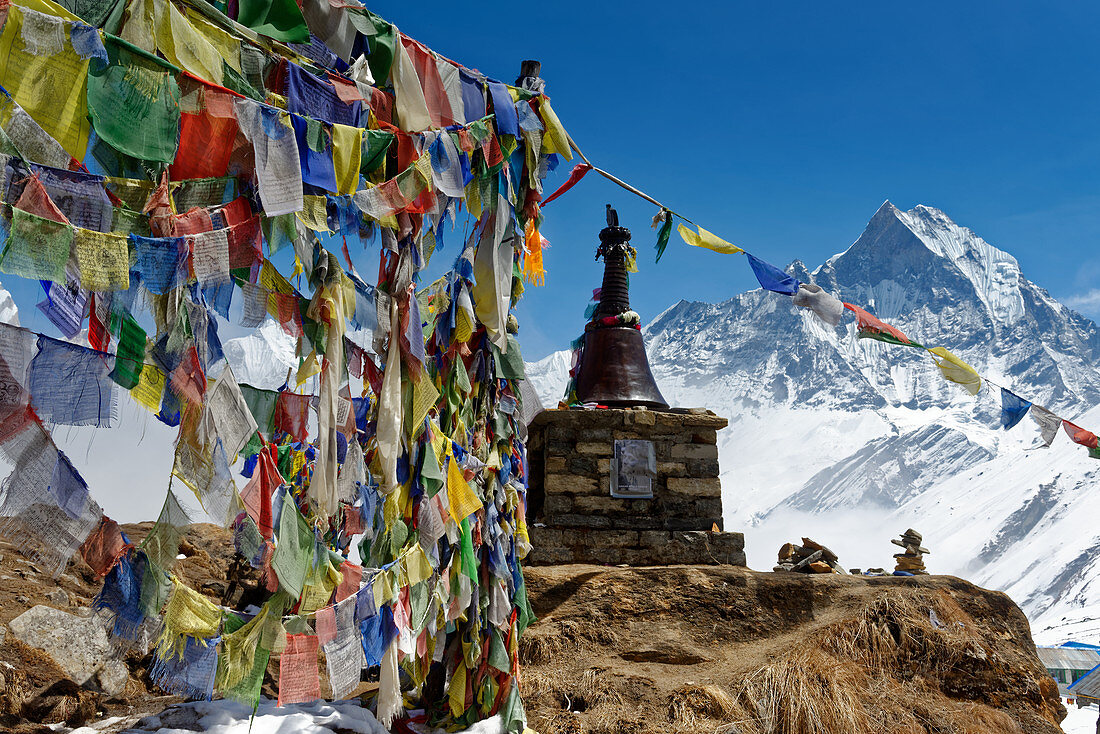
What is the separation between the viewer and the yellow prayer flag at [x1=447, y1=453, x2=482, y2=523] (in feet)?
13.3

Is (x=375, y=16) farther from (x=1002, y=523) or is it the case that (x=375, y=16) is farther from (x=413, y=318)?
(x=1002, y=523)

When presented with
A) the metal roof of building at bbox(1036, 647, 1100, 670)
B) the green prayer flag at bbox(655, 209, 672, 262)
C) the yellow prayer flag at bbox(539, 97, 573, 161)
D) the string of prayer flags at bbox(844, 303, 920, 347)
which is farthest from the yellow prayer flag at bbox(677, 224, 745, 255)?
the metal roof of building at bbox(1036, 647, 1100, 670)

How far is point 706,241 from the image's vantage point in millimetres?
6668

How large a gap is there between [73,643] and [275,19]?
4.59 m

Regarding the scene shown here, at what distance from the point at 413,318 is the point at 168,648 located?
1.75 m

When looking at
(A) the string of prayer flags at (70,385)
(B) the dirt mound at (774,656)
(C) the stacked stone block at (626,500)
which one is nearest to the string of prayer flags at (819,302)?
(C) the stacked stone block at (626,500)

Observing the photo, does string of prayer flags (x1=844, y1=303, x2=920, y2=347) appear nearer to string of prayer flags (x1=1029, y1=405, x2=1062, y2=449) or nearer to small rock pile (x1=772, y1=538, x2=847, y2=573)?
string of prayer flags (x1=1029, y1=405, x2=1062, y2=449)

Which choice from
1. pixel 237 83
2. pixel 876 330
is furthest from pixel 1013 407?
pixel 237 83

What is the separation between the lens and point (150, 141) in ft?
8.29

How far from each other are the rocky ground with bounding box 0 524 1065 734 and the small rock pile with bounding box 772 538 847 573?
1172 mm

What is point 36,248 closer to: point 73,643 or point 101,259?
point 101,259

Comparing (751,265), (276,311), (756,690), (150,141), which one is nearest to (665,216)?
(751,265)

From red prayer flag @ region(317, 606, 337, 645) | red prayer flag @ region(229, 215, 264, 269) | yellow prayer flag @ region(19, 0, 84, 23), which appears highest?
yellow prayer flag @ region(19, 0, 84, 23)

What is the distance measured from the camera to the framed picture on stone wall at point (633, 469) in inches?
346
